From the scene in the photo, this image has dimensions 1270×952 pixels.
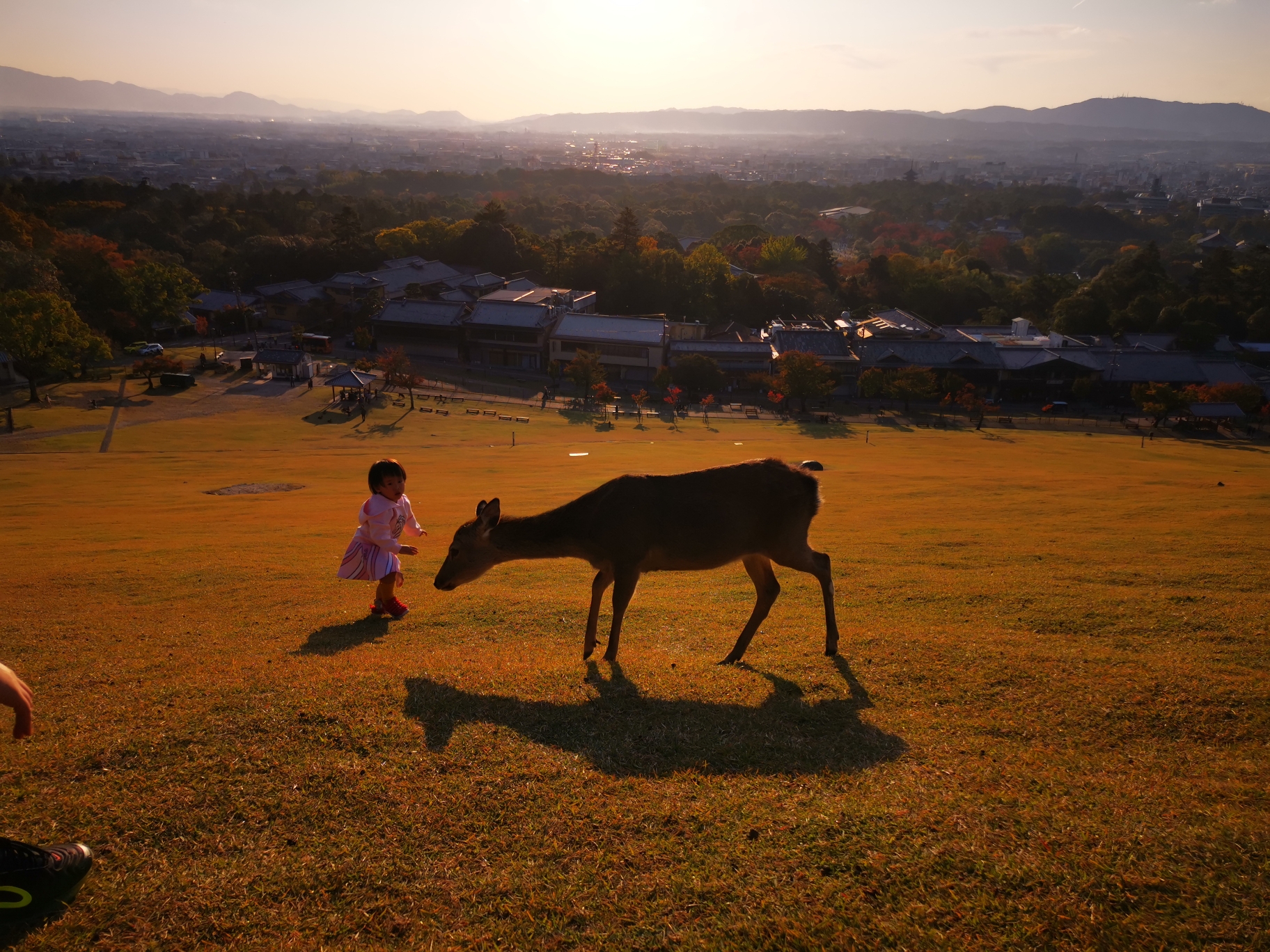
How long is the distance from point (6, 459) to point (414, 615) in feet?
106

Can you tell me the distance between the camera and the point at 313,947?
4492 millimetres

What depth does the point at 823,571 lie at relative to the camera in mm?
9195

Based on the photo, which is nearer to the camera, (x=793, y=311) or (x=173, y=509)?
(x=173, y=509)

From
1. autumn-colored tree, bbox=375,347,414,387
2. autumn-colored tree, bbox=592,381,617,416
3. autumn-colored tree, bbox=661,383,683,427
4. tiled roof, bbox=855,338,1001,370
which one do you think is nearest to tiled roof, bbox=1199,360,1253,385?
tiled roof, bbox=855,338,1001,370

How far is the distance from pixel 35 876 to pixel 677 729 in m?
4.73

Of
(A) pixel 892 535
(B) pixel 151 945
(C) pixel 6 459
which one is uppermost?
(B) pixel 151 945

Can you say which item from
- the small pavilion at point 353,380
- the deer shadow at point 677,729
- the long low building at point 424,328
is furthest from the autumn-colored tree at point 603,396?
the deer shadow at point 677,729

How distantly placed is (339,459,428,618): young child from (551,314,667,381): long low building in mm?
58658

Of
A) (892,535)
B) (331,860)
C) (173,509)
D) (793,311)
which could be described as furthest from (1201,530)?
(793,311)

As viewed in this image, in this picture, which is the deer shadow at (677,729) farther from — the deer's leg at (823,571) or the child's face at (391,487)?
the child's face at (391,487)

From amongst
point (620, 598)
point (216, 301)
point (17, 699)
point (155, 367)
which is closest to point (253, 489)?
point (620, 598)

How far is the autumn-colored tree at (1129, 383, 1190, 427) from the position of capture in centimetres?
5375

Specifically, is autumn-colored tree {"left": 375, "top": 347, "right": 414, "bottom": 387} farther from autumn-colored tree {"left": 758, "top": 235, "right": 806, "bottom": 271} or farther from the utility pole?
autumn-colored tree {"left": 758, "top": 235, "right": 806, "bottom": 271}

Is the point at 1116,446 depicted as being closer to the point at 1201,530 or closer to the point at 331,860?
the point at 1201,530
